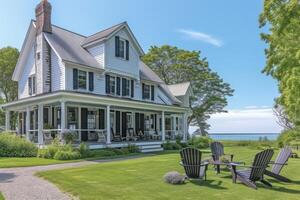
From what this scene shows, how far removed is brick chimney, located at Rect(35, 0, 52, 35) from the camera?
21739 mm

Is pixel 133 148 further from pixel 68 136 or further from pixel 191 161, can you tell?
pixel 191 161

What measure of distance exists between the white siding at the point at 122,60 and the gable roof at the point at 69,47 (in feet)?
3.37

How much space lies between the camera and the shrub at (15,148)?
687 inches

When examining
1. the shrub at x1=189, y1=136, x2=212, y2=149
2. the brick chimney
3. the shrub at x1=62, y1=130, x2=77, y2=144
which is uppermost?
the brick chimney

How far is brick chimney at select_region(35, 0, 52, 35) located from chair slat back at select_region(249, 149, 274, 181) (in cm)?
1754

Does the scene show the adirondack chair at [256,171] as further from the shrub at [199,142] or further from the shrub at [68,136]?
the shrub at [199,142]

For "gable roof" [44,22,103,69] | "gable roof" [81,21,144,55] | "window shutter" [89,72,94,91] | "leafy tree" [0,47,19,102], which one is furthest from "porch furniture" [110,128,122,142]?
"leafy tree" [0,47,19,102]

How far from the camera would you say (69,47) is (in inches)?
872

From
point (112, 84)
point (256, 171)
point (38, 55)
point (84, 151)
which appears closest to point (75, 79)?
point (112, 84)

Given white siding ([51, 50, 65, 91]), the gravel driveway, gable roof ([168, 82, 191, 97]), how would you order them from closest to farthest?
the gravel driveway, white siding ([51, 50, 65, 91]), gable roof ([168, 82, 191, 97])

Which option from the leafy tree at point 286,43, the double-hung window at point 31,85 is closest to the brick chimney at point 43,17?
the double-hung window at point 31,85

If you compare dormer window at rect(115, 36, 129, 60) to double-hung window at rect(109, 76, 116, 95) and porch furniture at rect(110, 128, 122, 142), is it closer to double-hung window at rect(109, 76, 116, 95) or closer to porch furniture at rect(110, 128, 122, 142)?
double-hung window at rect(109, 76, 116, 95)

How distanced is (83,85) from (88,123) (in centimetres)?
268

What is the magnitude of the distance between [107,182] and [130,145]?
11868 mm
